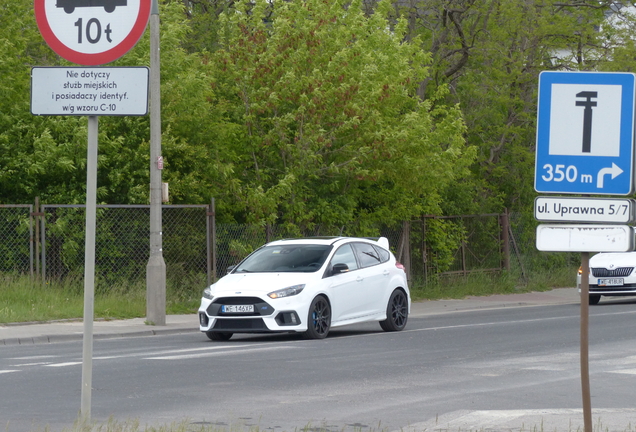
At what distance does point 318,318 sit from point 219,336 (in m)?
1.56

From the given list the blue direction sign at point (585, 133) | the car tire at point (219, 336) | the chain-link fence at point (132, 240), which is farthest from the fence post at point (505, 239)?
the blue direction sign at point (585, 133)

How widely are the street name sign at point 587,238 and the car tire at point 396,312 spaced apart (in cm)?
1127

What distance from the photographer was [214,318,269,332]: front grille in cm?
1555

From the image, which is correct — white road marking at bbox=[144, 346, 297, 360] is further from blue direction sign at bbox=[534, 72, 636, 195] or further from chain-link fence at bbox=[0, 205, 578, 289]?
blue direction sign at bbox=[534, 72, 636, 195]

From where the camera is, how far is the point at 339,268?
16.7 metres

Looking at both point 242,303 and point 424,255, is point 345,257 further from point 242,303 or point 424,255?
point 424,255

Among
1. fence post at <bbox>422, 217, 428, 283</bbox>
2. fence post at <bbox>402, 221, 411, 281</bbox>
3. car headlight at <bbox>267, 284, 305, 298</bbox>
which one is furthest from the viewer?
fence post at <bbox>422, 217, 428, 283</bbox>

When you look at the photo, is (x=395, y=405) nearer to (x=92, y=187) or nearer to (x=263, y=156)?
(x=92, y=187)

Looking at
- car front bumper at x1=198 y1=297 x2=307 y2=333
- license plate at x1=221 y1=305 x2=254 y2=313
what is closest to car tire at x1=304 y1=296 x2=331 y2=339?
car front bumper at x1=198 y1=297 x2=307 y2=333

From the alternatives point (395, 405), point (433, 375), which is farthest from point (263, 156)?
point (395, 405)

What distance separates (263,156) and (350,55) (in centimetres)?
307

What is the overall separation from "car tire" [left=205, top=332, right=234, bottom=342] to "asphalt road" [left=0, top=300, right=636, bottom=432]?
0.22 metres

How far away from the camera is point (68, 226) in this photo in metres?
21.2

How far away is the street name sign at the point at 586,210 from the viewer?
6.44 m
